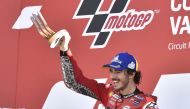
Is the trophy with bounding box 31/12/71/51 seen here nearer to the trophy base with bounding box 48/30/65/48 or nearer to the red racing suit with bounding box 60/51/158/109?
the trophy base with bounding box 48/30/65/48

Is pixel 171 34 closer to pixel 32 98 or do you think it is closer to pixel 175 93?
pixel 175 93

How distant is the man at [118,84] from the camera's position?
4633 millimetres

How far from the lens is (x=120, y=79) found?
4.63 m

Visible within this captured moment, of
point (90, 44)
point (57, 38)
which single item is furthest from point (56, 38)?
point (90, 44)

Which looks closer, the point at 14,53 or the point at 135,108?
the point at 135,108

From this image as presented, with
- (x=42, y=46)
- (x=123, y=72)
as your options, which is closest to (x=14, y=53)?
(x=42, y=46)

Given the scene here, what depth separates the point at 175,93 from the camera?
19.6 ft

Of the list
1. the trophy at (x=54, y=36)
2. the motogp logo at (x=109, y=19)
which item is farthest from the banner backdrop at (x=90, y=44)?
the trophy at (x=54, y=36)

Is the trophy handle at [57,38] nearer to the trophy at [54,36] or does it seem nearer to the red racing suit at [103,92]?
the trophy at [54,36]

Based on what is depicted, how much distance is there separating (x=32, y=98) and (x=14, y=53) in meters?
0.44

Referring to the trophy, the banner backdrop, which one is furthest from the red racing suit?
the banner backdrop

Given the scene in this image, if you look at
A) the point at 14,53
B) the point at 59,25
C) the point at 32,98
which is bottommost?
the point at 32,98

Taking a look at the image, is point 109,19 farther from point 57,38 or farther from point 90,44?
point 57,38

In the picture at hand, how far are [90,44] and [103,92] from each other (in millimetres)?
980
